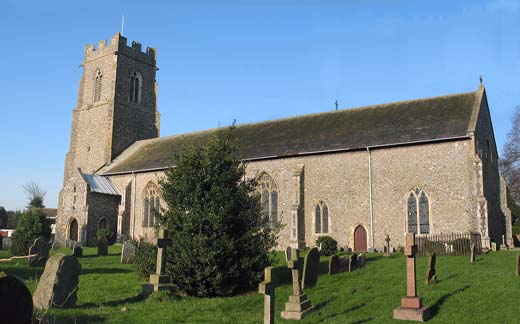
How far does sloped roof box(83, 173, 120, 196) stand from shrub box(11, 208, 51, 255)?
10263 millimetres

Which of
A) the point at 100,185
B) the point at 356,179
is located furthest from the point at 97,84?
the point at 356,179

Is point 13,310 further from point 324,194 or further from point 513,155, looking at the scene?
point 513,155

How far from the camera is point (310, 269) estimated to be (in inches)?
470

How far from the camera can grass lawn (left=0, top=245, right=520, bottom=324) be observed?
902cm

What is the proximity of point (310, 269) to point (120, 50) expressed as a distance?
34.2 m

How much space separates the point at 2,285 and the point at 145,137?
3951cm

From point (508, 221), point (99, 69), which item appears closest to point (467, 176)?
point (508, 221)

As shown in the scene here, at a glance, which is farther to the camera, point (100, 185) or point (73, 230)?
point (100, 185)

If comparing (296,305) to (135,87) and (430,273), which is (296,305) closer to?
(430,273)

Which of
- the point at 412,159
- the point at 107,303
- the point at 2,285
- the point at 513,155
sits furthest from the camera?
the point at 513,155

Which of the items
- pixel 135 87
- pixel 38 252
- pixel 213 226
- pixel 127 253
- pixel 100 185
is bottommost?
pixel 127 253

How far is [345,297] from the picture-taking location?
11078mm

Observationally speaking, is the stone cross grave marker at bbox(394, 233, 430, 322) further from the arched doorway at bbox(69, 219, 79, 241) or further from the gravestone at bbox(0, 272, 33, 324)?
the arched doorway at bbox(69, 219, 79, 241)

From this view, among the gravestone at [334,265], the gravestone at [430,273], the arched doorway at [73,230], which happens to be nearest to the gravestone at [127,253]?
the gravestone at [334,265]
